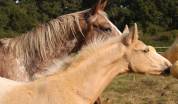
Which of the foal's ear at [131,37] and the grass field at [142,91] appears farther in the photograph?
the grass field at [142,91]

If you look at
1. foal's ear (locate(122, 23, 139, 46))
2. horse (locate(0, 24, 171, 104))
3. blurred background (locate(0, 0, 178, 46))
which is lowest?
blurred background (locate(0, 0, 178, 46))

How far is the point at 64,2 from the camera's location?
44.6 m

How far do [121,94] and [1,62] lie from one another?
5.11 meters

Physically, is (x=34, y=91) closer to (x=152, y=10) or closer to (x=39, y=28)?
(x=39, y=28)

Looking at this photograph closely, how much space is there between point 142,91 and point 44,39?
16.6 feet

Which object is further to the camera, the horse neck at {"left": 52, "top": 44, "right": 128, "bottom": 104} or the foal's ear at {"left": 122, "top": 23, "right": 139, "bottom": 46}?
the foal's ear at {"left": 122, "top": 23, "right": 139, "bottom": 46}

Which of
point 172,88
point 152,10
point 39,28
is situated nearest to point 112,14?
point 152,10

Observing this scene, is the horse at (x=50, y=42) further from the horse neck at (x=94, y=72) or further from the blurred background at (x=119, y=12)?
the blurred background at (x=119, y=12)

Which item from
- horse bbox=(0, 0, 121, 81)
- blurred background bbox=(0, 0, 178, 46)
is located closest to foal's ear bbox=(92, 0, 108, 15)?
horse bbox=(0, 0, 121, 81)

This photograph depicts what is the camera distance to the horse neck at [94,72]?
537 centimetres

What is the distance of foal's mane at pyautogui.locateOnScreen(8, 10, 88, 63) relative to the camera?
6.40m

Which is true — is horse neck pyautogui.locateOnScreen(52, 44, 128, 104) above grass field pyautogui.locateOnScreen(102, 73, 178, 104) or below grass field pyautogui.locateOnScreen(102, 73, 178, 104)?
above

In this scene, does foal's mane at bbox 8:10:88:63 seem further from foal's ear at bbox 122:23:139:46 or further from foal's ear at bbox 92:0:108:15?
foal's ear at bbox 122:23:139:46

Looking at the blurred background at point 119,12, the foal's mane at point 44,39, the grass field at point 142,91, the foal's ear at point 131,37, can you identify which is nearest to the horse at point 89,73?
the foal's ear at point 131,37
